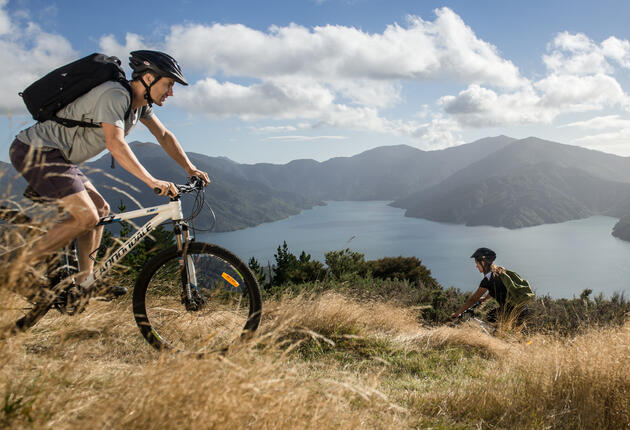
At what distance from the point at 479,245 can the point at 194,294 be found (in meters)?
133

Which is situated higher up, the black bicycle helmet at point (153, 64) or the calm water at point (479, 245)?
the black bicycle helmet at point (153, 64)

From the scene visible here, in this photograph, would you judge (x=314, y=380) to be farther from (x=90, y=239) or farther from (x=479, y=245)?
(x=479, y=245)

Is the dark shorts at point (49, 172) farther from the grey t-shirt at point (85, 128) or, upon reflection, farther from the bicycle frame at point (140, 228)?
the bicycle frame at point (140, 228)

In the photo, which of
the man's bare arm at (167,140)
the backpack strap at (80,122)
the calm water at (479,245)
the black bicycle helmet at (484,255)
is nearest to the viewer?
the backpack strap at (80,122)

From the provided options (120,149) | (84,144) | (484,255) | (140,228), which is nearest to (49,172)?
(84,144)

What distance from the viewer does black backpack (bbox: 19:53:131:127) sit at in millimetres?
2582

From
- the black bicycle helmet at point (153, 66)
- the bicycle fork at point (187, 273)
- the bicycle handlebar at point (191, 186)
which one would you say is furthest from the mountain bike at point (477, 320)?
the black bicycle helmet at point (153, 66)

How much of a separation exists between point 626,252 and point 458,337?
13032 centimetres

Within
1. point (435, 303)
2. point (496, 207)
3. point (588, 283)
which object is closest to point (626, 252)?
point (588, 283)

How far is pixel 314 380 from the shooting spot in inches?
85.7

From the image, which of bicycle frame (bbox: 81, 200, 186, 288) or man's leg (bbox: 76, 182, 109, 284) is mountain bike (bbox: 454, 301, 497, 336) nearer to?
bicycle frame (bbox: 81, 200, 186, 288)

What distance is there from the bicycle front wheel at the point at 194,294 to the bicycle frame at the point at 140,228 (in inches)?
7.2

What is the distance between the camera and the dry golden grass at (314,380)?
158cm

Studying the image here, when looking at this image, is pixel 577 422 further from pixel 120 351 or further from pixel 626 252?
pixel 626 252
